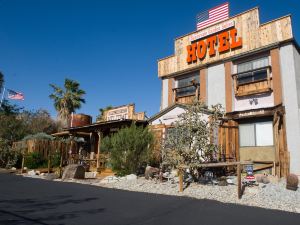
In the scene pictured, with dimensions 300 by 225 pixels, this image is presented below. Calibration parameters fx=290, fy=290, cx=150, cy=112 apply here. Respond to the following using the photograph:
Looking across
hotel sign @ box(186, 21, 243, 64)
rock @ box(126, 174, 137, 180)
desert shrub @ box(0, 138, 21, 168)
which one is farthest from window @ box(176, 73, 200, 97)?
desert shrub @ box(0, 138, 21, 168)

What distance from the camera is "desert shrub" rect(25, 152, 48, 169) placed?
21.1 meters

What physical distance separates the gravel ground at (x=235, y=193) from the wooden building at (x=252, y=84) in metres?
2.54

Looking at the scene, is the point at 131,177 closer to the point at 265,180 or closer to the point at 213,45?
the point at 265,180

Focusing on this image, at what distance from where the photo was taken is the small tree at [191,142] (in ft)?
37.6

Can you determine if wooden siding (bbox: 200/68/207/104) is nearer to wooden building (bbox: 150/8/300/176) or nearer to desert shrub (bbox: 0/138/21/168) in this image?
wooden building (bbox: 150/8/300/176)

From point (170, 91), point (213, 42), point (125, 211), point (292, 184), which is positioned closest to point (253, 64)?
point (213, 42)

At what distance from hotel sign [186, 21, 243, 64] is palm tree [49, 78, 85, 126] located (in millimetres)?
22509

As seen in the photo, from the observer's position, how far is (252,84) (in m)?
15.6

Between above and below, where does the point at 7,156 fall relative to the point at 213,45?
below

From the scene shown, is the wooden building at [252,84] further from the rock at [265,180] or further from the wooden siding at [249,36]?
the rock at [265,180]

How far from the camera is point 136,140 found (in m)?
14.2

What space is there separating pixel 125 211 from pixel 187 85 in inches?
516

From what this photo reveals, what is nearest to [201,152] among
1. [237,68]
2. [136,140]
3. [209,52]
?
[136,140]

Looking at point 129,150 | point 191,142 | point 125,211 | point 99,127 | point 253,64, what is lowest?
point 125,211
